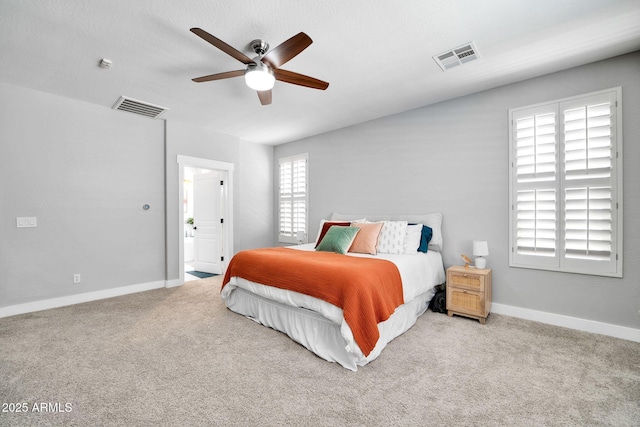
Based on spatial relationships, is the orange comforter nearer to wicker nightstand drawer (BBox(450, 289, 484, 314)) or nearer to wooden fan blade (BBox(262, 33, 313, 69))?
wicker nightstand drawer (BBox(450, 289, 484, 314))

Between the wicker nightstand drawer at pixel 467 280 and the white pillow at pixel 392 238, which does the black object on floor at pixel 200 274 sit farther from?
the wicker nightstand drawer at pixel 467 280

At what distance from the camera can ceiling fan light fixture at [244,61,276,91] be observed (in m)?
2.30

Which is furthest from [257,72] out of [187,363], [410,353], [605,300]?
[605,300]

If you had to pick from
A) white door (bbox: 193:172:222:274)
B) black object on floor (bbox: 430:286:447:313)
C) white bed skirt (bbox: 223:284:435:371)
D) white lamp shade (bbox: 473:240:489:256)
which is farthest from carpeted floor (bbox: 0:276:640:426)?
white door (bbox: 193:172:222:274)

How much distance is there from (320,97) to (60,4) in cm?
244

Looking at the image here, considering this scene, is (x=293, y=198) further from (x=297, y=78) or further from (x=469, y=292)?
(x=469, y=292)

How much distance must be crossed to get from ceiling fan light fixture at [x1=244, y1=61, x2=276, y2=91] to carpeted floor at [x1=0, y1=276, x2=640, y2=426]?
227 centimetres

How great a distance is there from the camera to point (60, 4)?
6.53ft

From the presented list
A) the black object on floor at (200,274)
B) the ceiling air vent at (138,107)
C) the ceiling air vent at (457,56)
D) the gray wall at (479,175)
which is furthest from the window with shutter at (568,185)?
the black object on floor at (200,274)

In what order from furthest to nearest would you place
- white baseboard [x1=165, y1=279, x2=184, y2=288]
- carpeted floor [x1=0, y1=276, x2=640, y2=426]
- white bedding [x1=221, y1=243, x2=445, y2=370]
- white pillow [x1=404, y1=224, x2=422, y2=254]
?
1. white baseboard [x1=165, y1=279, x2=184, y2=288]
2. white pillow [x1=404, y1=224, x2=422, y2=254]
3. white bedding [x1=221, y1=243, x2=445, y2=370]
4. carpeted floor [x1=0, y1=276, x2=640, y2=426]

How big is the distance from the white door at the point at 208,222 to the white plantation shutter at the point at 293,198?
127 cm

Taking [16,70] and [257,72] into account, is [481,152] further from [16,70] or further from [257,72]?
[16,70]

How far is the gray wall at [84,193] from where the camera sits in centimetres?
332

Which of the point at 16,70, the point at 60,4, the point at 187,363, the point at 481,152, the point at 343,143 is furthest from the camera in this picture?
the point at 343,143
